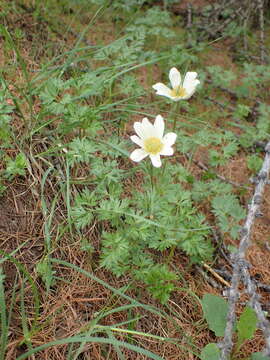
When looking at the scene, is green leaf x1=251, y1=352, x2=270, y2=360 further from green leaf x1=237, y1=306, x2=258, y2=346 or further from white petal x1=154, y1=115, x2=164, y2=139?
white petal x1=154, y1=115, x2=164, y2=139

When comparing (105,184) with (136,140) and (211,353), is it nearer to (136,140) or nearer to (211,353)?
(136,140)

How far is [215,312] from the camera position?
1707 mm

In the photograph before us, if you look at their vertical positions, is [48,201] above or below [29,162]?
below

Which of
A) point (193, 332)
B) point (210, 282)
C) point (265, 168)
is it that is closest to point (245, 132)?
point (265, 168)

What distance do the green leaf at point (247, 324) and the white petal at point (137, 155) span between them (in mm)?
774

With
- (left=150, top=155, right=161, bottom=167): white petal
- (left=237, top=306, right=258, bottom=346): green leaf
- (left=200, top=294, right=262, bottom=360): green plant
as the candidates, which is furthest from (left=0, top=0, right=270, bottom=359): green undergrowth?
(left=237, top=306, right=258, bottom=346): green leaf

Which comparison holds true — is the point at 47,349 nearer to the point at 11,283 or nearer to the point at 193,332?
the point at 11,283

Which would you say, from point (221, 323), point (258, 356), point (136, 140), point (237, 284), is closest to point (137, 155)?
point (136, 140)

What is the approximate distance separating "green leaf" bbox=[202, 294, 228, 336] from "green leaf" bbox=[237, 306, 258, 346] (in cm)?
9

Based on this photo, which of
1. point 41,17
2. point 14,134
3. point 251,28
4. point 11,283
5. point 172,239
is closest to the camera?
point 11,283

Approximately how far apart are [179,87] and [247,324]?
1.15 metres

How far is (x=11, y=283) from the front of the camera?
160 centimetres

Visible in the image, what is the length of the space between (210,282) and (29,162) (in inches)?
44.0

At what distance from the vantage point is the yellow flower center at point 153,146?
1.75m
